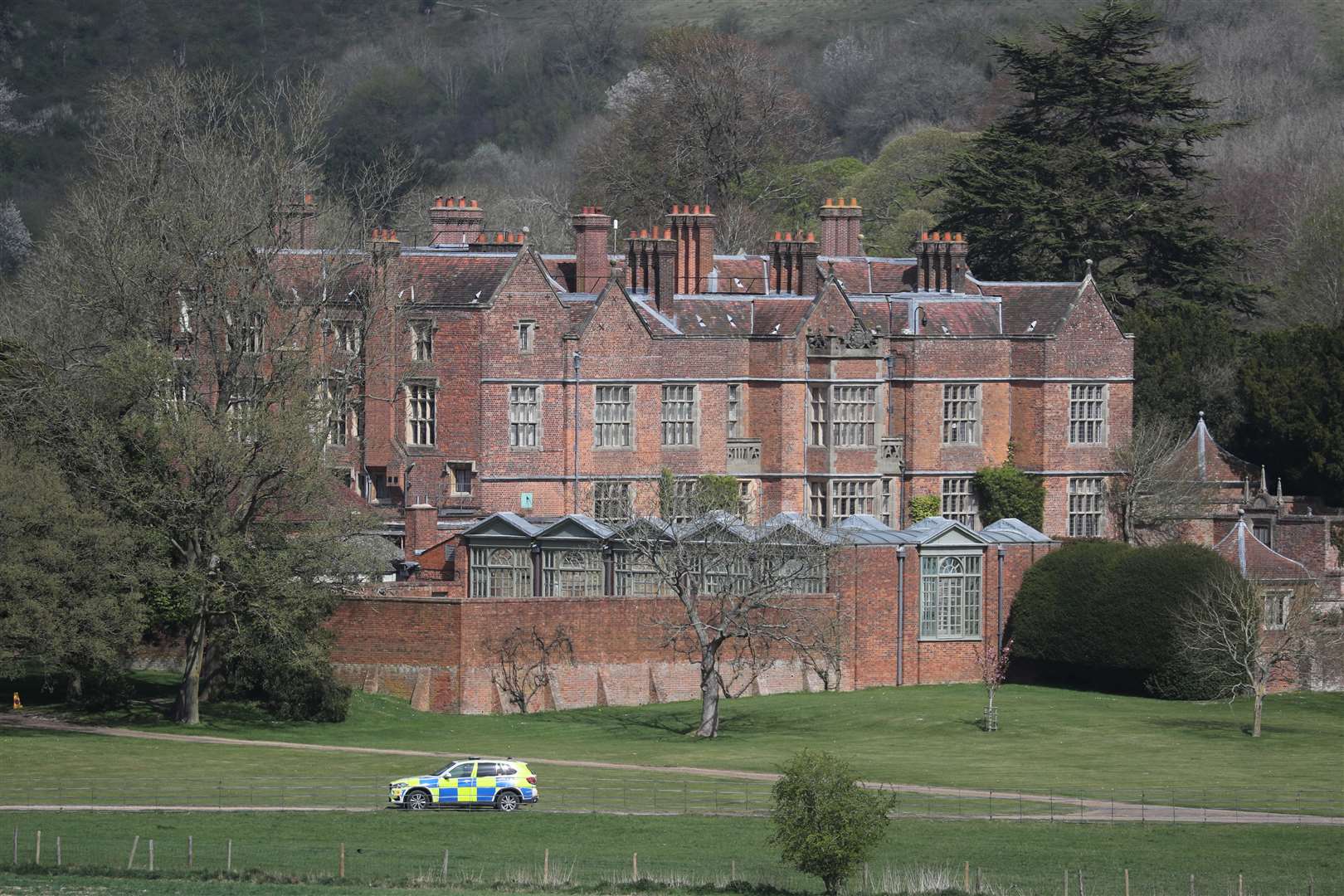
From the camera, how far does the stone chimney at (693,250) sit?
76062 mm

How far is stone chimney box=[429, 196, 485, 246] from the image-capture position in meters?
78.2

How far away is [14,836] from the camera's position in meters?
42.0

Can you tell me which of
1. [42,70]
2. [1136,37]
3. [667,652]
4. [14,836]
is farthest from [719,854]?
[42,70]

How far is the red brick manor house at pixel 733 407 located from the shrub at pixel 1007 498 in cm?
52

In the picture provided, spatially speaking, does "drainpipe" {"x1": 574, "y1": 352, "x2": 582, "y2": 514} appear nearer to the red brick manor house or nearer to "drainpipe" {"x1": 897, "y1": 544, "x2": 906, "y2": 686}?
the red brick manor house

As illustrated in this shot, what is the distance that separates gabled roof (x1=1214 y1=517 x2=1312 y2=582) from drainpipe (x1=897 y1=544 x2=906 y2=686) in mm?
7803

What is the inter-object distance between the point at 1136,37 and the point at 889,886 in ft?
193

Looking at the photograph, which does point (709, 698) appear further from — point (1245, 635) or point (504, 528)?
point (1245, 635)

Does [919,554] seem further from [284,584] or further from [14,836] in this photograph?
[14,836]

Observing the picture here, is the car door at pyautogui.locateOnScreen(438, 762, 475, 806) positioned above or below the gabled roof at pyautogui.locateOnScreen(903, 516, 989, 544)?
below

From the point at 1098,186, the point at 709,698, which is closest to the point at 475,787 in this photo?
the point at 709,698

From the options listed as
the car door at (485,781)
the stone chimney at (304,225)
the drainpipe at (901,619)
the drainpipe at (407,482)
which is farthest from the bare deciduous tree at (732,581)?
the stone chimney at (304,225)

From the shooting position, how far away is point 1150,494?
248 ft

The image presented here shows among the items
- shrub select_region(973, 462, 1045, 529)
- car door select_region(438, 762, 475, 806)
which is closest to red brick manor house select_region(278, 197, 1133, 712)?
shrub select_region(973, 462, 1045, 529)
